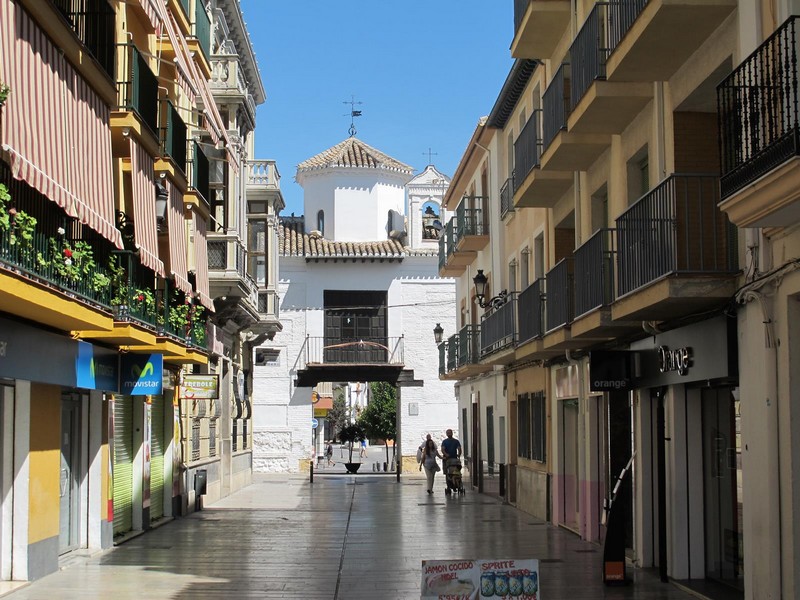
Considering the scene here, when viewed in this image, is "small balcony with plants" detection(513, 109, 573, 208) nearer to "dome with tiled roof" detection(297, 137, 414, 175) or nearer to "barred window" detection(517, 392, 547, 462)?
"barred window" detection(517, 392, 547, 462)

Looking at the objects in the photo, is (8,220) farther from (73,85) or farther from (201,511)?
(201,511)

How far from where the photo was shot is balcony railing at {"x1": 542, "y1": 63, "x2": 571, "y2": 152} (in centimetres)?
1734

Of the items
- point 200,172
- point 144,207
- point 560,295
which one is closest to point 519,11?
point 560,295

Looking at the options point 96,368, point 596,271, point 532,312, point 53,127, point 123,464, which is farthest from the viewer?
point 532,312

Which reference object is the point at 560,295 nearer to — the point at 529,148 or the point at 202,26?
the point at 529,148

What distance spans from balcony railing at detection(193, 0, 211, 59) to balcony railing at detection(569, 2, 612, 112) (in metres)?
10.2

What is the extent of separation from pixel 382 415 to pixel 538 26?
48508 millimetres

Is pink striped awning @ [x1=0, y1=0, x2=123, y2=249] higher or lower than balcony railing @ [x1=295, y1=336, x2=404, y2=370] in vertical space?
higher

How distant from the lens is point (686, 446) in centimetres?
1415

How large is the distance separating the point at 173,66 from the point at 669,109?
9.90m

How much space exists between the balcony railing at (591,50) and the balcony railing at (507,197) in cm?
996

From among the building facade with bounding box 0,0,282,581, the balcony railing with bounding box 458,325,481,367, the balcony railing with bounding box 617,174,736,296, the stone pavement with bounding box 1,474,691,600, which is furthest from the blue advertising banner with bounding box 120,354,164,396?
the balcony railing with bounding box 458,325,481,367

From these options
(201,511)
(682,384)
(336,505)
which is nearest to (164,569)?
(682,384)

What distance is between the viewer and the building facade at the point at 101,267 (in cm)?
1195
